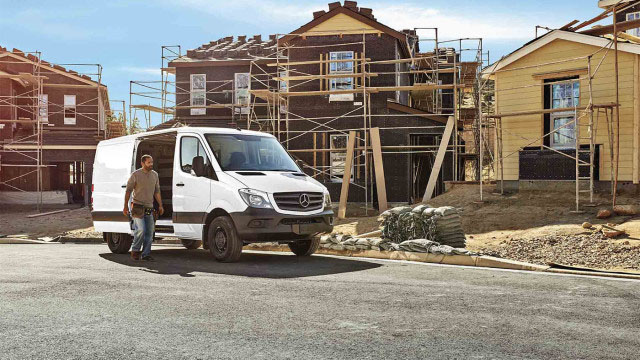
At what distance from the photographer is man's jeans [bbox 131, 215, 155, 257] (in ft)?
35.9

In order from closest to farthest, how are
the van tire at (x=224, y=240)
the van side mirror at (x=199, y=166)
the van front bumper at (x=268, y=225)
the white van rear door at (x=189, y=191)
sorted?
the van front bumper at (x=268, y=225)
the van tire at (x=224, y=240)
the van side mirror at (x=199, y=166)
the white van rear door at (x=189, y=191)

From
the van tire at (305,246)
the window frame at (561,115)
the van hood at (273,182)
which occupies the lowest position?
the van tire at (305,246)

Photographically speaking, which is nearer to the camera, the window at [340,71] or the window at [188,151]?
the window at [188,151]

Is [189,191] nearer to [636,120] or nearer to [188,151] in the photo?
[188,151]

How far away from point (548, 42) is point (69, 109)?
86.0ft

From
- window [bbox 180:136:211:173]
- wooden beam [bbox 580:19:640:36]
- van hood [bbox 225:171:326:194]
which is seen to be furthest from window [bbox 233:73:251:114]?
van hood [bbox 225:171:326:194]

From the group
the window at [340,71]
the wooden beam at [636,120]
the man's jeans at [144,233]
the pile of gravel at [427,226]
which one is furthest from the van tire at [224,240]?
the window at [340,71]

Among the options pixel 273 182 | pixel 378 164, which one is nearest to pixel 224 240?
pixel 273 182

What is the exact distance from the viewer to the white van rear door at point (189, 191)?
10852 millimetres

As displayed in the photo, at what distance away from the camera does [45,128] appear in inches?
1379

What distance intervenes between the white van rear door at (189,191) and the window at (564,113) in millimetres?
12318

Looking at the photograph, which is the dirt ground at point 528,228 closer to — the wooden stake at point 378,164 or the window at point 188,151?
the wooden stake at point 378,164

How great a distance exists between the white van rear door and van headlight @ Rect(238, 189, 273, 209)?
0.83m

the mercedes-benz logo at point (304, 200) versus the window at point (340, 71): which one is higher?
the window at point (340, 71)
